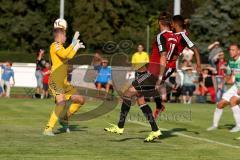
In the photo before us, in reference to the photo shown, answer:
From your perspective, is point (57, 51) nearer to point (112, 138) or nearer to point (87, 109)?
point (112, 138)

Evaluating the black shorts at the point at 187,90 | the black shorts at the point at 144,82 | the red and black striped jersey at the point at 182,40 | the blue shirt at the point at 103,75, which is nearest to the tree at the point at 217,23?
the blue shirt at the point at 103,75

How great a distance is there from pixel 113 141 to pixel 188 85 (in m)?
Answer: 16.3

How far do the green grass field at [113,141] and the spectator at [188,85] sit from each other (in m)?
9.78

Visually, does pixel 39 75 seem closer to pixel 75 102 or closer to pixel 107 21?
pixel 75 102

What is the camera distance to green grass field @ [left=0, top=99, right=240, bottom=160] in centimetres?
1037

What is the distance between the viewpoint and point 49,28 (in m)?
71.8

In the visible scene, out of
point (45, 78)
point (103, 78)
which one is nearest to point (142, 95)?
point (103, 78)

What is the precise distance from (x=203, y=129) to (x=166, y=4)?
73.4 m

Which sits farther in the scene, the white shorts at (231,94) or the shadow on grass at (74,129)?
the white shorts at (231,94)

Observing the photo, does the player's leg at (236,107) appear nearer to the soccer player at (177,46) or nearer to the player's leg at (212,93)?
the soccer player at (177,46)

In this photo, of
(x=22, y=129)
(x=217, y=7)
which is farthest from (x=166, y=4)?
(x=22, y=129)

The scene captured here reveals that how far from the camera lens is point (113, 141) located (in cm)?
1217

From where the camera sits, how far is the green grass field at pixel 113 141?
10367mm

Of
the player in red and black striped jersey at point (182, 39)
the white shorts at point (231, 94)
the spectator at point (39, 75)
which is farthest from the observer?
the spectator at point (39, 75)
